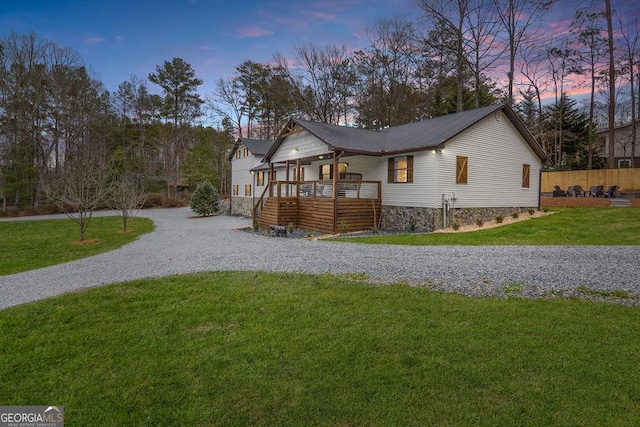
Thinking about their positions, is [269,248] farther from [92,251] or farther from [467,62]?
[467,62]

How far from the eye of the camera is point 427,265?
771cm

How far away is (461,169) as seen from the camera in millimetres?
14938

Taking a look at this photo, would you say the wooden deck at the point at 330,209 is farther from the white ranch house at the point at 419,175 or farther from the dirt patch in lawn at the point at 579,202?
the dirt patch in lawn at the point at 579,202

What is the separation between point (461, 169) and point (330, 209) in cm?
590

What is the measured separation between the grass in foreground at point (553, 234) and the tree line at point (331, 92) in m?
11.0

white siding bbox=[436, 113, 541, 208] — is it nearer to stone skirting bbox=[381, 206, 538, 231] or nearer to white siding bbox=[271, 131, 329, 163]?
stone skirting bbox=[381, 206, 538, 231]

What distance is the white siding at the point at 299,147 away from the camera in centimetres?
1655

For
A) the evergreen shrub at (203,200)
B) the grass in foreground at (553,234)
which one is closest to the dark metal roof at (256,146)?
the evergreen shrub at (203,200)

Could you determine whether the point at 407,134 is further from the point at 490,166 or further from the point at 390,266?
the point at 390,266

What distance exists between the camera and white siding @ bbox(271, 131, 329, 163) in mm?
16553

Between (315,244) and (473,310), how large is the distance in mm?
7013

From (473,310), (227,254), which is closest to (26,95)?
(227,254)

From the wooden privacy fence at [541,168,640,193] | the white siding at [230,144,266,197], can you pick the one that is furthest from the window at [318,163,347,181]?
the wooden privacy fence at [541,168,640,193]

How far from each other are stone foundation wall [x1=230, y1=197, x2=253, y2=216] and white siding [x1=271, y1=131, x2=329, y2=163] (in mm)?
7601
